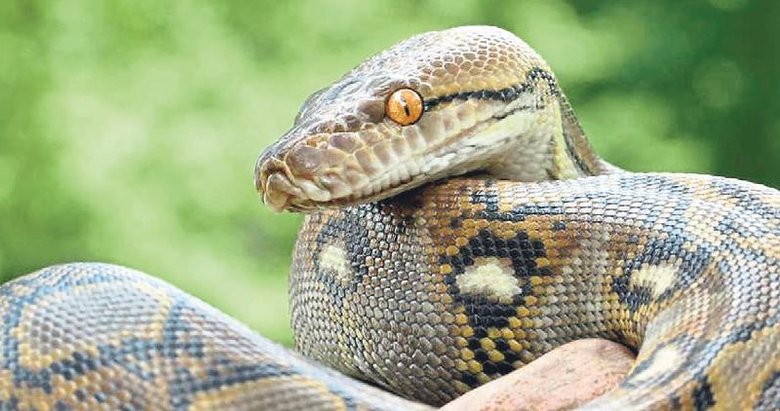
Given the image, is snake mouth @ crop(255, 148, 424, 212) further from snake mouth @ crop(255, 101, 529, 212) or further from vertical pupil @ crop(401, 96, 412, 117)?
vertical pupil @ crop(401, 96, 412, 117)

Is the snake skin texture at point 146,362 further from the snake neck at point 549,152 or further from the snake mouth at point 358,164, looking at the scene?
the snake neck at point 549,152

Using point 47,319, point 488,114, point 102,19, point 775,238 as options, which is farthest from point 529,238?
point 102,19

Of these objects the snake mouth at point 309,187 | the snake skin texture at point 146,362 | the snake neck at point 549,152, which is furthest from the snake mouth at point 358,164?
the snake skin texture at point 146,362

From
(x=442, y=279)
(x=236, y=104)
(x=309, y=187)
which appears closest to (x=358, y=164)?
(x=309, y=187)

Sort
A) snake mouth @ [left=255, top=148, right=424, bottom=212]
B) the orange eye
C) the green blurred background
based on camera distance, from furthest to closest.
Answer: the green blurred background, the orange eye, snake mouth @ [left=255, top=148, right=424, bottom=212]

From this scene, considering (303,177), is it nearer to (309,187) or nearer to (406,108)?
(309,187)

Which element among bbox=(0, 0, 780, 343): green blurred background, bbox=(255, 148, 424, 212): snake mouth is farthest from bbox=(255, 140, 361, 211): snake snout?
bbox=(0, 0, 780, 343): green blurred background
